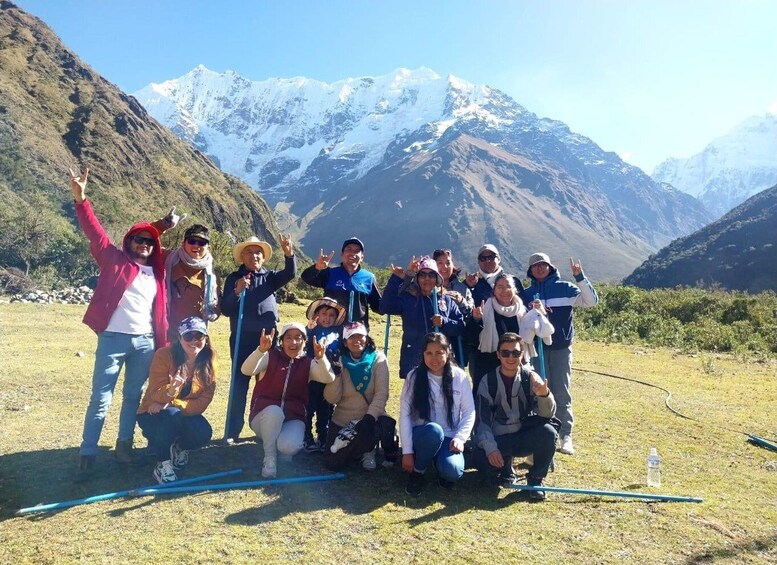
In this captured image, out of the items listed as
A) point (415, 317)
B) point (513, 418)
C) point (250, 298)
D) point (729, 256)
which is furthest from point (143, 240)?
point (729, 256)

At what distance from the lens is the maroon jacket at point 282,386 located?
207 inches

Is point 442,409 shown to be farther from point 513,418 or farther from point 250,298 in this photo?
point 250,298

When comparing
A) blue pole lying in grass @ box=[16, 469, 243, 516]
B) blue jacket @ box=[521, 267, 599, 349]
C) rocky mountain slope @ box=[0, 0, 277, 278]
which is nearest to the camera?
blue pole lying in grass @ box=[16, 469, 243, 516]

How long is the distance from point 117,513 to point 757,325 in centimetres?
2611

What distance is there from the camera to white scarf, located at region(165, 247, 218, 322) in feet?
17.7

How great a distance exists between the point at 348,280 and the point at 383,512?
8.32 ft

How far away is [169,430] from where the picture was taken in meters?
4.89

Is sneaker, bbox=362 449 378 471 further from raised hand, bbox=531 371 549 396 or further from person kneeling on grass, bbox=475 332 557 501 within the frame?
raised hand, bbox=531 371 549 396

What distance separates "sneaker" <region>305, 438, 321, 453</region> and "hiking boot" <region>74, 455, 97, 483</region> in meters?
1.97

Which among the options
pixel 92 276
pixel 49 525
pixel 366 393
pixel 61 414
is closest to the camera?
pixel 49 525

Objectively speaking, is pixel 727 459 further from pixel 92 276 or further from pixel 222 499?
pixel 92 276

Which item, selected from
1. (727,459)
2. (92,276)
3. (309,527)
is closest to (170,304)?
(309,527)

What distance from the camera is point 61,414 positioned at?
6766mm

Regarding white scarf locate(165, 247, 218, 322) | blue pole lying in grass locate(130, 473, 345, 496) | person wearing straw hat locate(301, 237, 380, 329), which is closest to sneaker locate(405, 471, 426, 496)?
blue pole lying in grass locate(130, 473, 345, 496)
